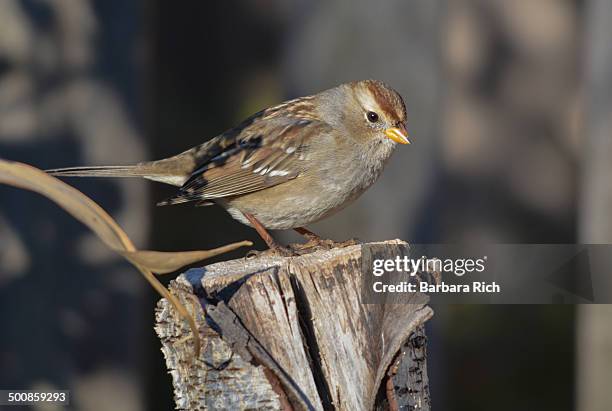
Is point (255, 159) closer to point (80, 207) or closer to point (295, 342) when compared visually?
point (295, 342)

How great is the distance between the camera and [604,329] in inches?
233

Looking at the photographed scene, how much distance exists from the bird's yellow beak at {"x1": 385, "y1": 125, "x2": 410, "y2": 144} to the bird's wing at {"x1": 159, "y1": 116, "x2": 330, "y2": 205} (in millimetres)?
329

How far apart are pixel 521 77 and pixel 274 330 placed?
219 inches

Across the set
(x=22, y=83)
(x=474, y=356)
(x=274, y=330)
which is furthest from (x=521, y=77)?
(x=274, y=330)

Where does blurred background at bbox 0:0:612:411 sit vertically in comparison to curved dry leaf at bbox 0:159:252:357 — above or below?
above

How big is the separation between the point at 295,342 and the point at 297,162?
1.84 metres

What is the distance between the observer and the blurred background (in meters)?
4.91

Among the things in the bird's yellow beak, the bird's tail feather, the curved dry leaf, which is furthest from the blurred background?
the curved dry leaf

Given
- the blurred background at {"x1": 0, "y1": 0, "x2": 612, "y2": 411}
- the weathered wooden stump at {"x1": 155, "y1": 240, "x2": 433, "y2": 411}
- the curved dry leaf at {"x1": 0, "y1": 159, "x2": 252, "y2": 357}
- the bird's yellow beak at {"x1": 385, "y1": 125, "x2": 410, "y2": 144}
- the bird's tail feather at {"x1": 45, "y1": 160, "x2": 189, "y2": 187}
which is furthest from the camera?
the blurred background at {"x1": 0, "y1": 0, "x2": 612, "y2": 411}

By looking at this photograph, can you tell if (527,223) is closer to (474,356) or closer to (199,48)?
(474,356)
